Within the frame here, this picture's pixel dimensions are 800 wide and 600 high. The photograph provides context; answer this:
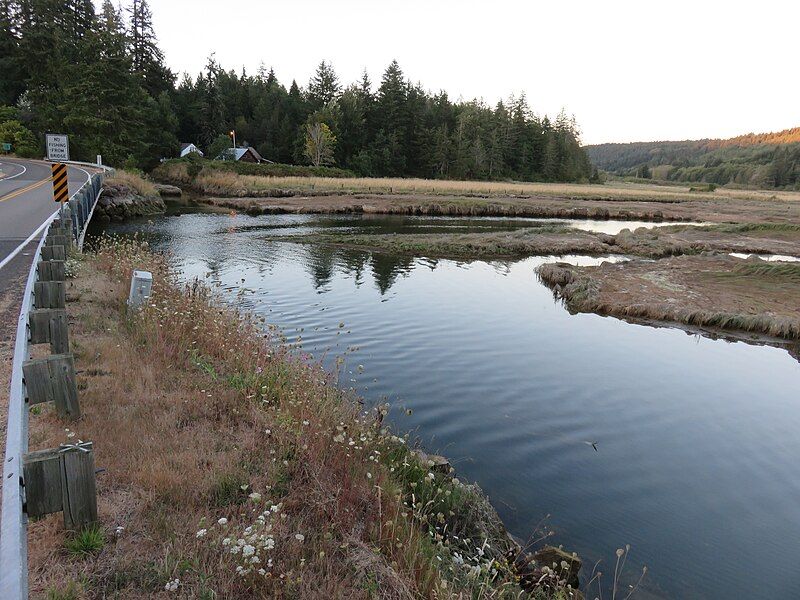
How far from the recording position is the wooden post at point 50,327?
18.7ft

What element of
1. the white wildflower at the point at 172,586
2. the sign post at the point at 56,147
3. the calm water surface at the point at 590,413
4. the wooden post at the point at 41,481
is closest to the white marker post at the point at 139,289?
the calm water surface at the point at 590,413

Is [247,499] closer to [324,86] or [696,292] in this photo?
[696,292]

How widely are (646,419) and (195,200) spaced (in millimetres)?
48087

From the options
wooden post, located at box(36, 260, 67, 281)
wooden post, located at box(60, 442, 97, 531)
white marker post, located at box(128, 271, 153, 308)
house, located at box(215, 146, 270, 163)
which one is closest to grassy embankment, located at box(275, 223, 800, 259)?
white marker post, located at box(128, 271, 153, 308)

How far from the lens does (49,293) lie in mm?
6484

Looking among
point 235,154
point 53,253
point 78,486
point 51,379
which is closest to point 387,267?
point 53,253

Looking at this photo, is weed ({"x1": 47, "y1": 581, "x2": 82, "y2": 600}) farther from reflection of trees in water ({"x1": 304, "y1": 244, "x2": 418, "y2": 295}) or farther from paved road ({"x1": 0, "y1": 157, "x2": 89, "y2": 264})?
reflection of trees in water ({"x1": 304, "y1": 244, "x2": 418, "y2": 295})

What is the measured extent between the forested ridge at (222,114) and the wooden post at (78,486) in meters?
57.6

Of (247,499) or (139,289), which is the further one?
(139,289)

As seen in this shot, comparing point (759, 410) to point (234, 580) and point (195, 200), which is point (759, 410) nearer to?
point (234, 580)

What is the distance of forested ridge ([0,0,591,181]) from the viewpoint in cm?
5406

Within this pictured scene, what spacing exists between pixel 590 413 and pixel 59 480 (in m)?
8.40

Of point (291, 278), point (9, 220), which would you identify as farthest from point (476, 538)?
point (9, 220)

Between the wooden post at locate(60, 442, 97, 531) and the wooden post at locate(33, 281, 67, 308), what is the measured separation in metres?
4.09
